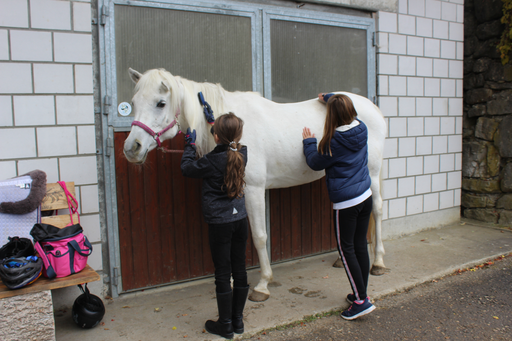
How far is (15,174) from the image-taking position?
2793 mm

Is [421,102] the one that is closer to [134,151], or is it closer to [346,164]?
[346,164]

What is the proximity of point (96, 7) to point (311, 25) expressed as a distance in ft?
7.16

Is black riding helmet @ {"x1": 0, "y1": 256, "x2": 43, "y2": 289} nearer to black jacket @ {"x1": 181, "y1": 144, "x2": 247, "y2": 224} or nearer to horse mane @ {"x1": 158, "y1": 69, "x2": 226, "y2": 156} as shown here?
black jacket @ {"x1": 181, "y1": 144, "x2": 247, "y2": 224}

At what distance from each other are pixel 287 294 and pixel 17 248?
6.80 feet

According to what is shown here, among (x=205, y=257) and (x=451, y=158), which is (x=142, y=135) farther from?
(x=451, y=158)

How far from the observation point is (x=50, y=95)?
2.87m

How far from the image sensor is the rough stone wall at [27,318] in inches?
83.1

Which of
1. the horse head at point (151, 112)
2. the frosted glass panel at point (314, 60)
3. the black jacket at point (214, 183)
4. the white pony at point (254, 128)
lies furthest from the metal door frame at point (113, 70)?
the black jacket at point (214, 183)

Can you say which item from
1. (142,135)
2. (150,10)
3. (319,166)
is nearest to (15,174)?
(142,135)

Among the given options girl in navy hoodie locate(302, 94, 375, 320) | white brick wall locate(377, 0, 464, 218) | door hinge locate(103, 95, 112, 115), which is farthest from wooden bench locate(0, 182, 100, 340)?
white brick wall locate(377, 0, 464, 218)

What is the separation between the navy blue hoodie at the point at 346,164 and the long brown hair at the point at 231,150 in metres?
0.69

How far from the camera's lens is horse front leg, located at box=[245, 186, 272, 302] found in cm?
297

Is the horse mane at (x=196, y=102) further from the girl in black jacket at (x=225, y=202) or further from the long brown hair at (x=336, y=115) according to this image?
the long brown hair at (x=336, y=115)

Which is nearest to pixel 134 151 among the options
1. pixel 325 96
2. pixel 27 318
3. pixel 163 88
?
pixel 163 88
